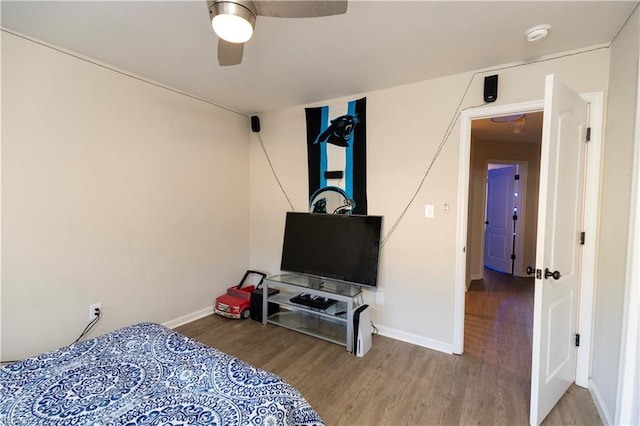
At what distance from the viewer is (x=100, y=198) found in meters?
2.49

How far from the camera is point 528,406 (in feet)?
6.42

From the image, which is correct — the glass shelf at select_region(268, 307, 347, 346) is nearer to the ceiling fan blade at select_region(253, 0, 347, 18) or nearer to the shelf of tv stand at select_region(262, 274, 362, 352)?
the shelf of tv stand at select_region(262, 274, 362, 352)

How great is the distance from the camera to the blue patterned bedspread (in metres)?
1.06

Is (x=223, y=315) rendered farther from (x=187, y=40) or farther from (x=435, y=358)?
(x=187, y=40)

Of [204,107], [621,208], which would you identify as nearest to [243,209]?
[204,107]

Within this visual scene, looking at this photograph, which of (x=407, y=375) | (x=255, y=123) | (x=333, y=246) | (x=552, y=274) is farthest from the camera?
(x=255, y=123)

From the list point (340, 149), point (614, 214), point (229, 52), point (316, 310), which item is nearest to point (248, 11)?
point (229, 52)

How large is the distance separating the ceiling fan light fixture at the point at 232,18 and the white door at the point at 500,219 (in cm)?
581

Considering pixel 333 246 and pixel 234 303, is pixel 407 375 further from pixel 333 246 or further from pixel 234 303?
pixel 234 303

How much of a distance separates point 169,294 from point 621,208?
3.67 m

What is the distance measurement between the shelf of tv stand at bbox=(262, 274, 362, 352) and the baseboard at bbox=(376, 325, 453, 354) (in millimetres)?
401

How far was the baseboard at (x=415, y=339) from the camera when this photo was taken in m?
2.67

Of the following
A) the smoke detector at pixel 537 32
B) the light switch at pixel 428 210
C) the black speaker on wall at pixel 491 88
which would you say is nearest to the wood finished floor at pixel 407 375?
the light switch at pixel 428 210

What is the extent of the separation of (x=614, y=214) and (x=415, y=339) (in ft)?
5.90
